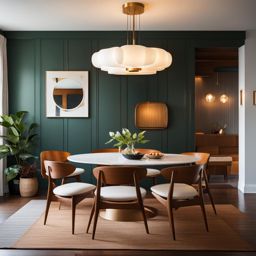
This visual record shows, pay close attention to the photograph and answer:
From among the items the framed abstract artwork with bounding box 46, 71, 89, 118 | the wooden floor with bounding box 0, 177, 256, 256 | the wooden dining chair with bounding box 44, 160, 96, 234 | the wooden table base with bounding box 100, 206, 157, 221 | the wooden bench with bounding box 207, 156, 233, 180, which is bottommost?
the wooden floor with bounding box 0, 177, 256, 256

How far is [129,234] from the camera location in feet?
11.2

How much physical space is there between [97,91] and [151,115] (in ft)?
3.14

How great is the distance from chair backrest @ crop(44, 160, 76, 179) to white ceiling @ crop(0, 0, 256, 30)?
1976 millimetres

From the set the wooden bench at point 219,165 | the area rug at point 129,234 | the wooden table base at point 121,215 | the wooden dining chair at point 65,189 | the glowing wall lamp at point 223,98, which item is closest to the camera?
the area rug at point 129,234

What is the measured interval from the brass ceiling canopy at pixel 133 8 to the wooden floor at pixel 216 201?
2766 mm

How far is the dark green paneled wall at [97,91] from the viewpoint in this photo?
5648mm

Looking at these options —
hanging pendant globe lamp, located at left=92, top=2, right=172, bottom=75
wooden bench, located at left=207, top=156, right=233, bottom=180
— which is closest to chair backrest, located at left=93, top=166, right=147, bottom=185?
hanging pendant globe lamp, located at left=92, top=2, right=172, bottom=75

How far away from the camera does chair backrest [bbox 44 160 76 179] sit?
11.9ft

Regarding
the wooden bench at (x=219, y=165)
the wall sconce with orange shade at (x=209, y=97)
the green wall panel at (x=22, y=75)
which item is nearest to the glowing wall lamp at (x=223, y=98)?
the wall sconce with orange shade at (x=209, y=97)

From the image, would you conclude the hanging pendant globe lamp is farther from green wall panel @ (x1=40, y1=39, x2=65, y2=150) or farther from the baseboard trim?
the baseboard trim

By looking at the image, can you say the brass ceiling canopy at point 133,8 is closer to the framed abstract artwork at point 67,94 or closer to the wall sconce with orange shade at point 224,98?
the framed abstract artwork at point 67,94

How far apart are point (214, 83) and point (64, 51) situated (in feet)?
20.9

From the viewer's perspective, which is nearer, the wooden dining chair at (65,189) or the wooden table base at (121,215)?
the wooden dining chair at (65,189)

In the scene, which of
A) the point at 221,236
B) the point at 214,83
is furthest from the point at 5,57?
the point at 214,83
